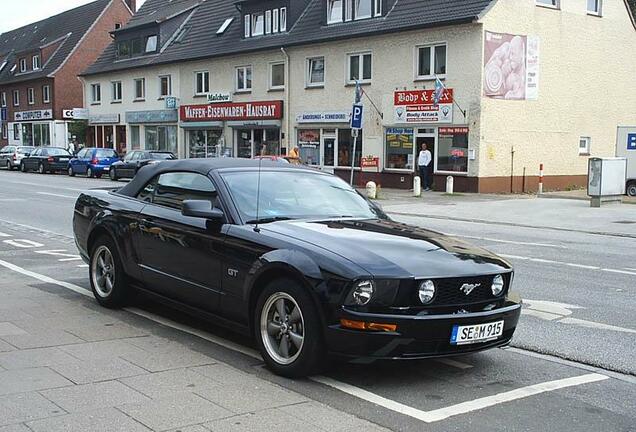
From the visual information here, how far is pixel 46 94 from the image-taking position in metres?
57.2

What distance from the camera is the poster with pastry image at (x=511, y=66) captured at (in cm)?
2697

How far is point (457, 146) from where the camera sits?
27.5 m

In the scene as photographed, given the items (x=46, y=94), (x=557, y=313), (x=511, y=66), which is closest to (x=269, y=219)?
(x=557, y=313)

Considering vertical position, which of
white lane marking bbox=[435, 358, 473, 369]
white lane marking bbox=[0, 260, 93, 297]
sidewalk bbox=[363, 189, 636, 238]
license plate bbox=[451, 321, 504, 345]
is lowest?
sidewalk bbox=[363, 189, 636, 238]

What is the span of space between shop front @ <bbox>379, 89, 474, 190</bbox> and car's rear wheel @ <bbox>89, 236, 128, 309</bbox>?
20930 millimetres

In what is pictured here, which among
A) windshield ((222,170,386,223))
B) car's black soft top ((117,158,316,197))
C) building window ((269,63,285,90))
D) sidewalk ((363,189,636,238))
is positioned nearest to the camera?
windshield ((222,170,386,223))

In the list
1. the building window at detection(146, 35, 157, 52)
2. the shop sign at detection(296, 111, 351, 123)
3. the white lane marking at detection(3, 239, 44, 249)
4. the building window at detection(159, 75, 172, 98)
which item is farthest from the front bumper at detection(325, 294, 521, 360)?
the building window at detection(146, 35, 157, 52)

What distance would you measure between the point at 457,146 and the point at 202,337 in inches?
883

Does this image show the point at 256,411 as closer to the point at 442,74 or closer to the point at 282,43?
the point at 442,74

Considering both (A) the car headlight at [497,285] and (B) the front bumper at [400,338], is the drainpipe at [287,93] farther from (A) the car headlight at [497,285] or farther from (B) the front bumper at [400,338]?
(B) the front bumper at [400,338]

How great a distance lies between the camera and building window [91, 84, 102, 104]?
49031 mm

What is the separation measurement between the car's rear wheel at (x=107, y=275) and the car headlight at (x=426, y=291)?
3390mm

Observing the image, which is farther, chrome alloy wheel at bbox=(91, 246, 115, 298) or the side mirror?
chrome alloy wheel at bbox=(91, 246, 115, 298)

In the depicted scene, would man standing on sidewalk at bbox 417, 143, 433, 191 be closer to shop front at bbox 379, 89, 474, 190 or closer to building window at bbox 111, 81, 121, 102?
shop front at bbox 379, 89, 474, 190
